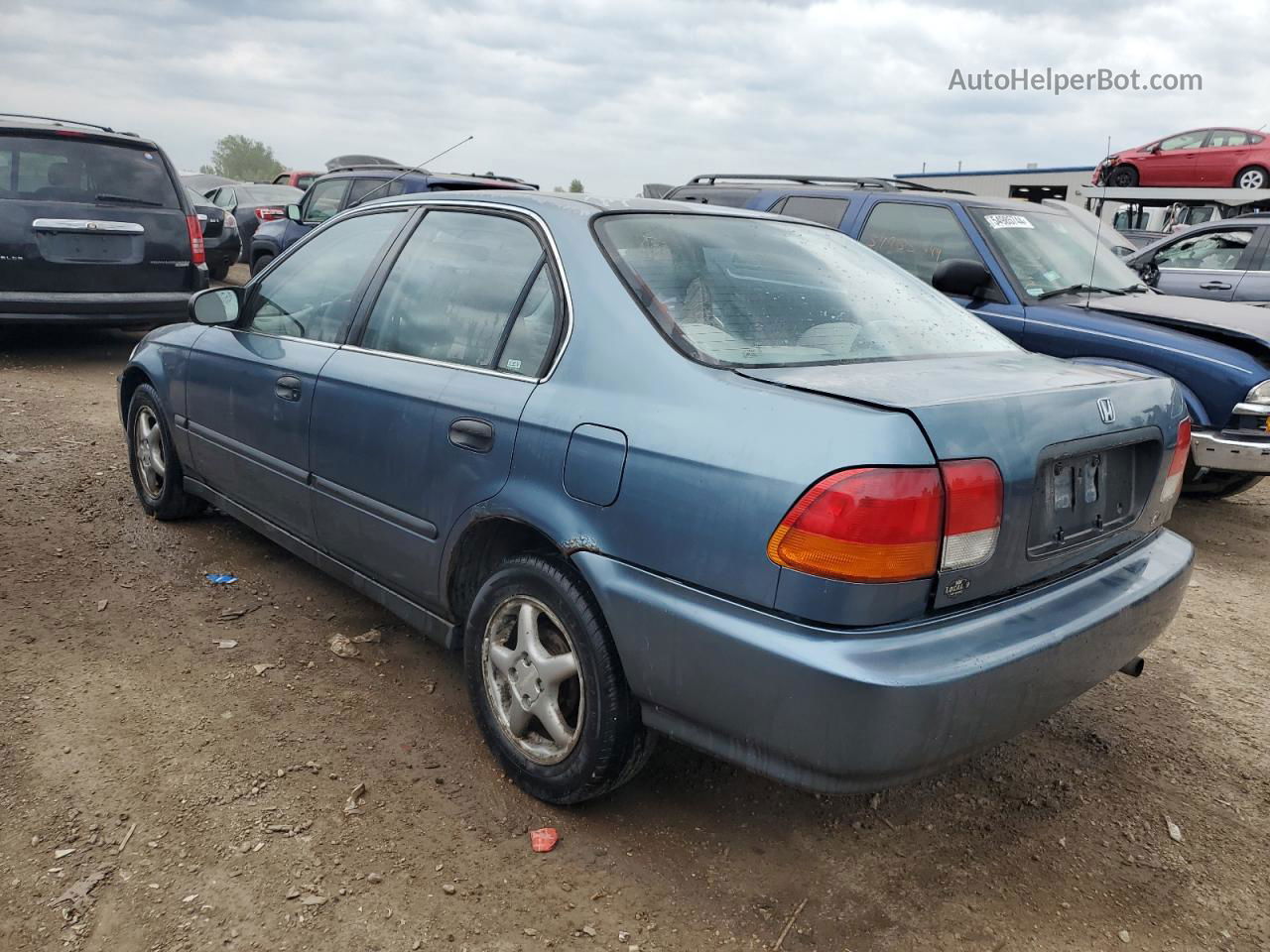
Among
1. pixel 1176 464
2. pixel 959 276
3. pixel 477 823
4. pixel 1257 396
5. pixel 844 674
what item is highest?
pixel 959 276

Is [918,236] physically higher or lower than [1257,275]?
higher

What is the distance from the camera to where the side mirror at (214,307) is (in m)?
3.86

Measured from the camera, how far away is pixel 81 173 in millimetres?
7543

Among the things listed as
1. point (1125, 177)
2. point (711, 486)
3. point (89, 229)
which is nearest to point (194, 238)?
point (89, 229)

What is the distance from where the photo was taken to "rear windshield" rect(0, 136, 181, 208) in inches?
285

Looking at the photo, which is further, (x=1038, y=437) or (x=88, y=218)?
(x=88, y=218)

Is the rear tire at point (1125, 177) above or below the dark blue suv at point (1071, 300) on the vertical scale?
above

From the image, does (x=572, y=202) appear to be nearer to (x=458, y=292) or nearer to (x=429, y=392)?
(x=458, y=292)

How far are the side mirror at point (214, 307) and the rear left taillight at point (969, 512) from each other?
3001 mm

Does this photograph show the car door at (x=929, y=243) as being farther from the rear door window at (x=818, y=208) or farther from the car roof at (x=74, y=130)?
the car roof at (x=74, y=130)

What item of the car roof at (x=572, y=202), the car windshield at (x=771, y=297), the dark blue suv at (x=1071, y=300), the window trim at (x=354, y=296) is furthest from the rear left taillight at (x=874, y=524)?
the dark blue suv at (x=1071, y=300)

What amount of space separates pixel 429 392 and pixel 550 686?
36.8 inches

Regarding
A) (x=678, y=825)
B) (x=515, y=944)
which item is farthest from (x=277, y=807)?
(x=678, y=825)

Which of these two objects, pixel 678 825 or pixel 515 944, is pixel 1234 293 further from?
pixel 515 944
